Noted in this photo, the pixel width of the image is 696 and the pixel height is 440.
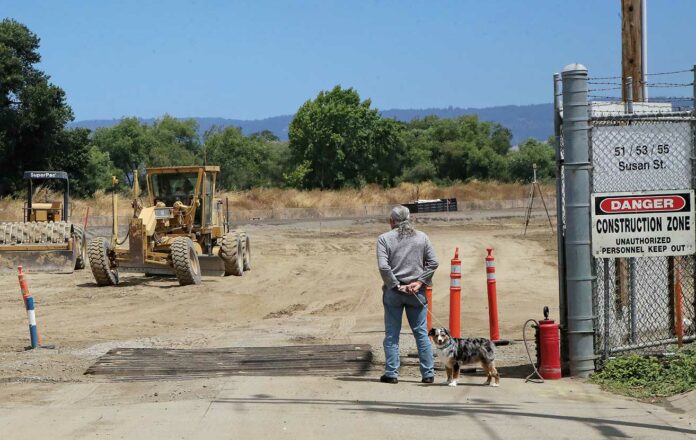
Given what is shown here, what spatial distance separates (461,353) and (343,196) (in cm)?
6304

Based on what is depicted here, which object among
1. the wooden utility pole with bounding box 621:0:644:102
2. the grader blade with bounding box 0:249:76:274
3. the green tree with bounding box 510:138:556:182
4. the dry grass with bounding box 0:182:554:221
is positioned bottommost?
the grader blade with bounding box 0:249:76:274

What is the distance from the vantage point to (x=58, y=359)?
12.6 meters

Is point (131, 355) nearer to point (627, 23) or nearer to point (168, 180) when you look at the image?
point (627, 23)

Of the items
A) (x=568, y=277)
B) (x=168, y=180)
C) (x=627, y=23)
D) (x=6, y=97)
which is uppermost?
(x=6, y=97)

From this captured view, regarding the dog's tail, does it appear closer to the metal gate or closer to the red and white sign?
the metal gate

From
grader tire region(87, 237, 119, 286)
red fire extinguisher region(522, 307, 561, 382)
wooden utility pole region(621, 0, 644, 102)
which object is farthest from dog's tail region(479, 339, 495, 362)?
grader tire region(87, 237, 119, 286)

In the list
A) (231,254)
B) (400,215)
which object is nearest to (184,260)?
(231,254)

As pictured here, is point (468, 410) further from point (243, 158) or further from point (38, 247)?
point (243, 158)

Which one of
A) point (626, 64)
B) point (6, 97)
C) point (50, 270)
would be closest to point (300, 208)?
point (6, 97)

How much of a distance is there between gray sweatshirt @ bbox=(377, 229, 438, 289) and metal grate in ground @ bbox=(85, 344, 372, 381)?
1532 millimetres

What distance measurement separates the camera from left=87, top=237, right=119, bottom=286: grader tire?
22189 millimetres

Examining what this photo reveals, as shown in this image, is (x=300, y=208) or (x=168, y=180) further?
(x=300, y=208)

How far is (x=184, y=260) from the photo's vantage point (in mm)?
21656

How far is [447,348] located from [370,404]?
1.21m
